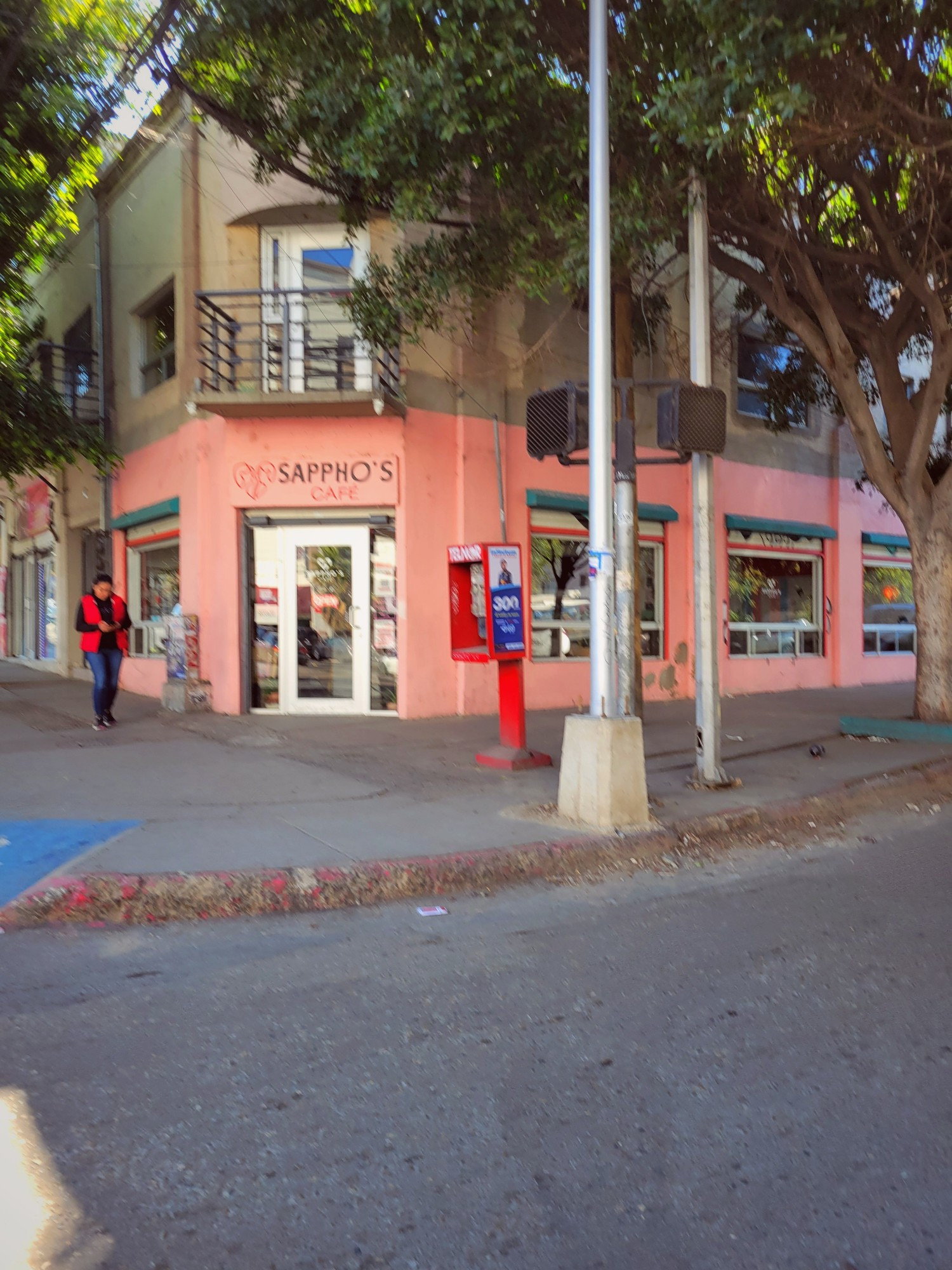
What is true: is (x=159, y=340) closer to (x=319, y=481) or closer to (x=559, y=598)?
(x=319, y=481)

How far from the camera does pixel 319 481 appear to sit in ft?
39.1

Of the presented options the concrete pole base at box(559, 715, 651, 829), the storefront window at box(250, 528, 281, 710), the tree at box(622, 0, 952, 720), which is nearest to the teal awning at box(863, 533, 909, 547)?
the tree at box(622, 0, 952, 720)

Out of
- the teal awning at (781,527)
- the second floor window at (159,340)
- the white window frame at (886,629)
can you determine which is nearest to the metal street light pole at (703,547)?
the teal awning at (781,527)

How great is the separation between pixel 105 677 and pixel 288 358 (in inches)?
174

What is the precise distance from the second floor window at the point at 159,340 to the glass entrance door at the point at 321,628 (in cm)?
423

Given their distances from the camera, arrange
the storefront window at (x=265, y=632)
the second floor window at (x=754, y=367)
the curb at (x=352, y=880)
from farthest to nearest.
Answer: the second floor window at (x=754, y=367) → the storefront window at (x=265, y=632) → the curb at (x=352, y=880)

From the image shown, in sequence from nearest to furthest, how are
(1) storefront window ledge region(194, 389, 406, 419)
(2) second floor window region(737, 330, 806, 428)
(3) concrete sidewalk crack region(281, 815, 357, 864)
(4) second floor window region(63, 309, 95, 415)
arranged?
(3) concrete sidewalk crack region(281, 815, 357, 864) < (1) storefront window ledge region(194, 389, 406, 419) < (4) second floor window region(63, 309, 95, 415) < (2) second floor window region(737, 330, 806, 428)

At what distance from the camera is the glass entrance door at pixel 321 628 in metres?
12.1

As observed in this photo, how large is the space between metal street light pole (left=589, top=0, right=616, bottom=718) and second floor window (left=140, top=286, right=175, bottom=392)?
9.08 metres

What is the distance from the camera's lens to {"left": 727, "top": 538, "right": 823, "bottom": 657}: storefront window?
1614 cm

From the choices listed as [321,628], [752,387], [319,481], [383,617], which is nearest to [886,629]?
[752,387]

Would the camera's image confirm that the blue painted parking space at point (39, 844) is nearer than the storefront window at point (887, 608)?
Yes

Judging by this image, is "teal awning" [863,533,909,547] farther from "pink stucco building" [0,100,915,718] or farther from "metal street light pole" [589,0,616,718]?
"metal street light pole" [589,0,616,718]

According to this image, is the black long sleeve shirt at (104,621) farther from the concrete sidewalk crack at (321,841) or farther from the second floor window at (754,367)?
the second floor window at (754,367)
